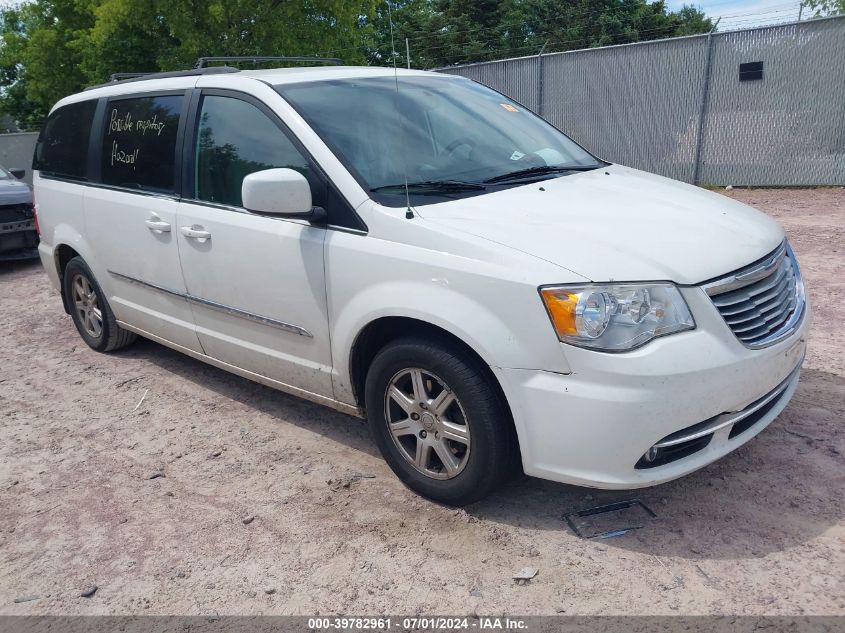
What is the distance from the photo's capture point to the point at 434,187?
339 cm

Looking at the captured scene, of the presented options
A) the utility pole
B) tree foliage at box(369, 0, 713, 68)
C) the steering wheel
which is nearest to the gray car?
the steering wheel

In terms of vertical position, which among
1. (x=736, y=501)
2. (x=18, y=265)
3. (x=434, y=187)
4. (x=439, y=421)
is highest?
(x=434, y=187)

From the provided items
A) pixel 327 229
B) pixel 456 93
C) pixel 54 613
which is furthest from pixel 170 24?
pixel 54 613

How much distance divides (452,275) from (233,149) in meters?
1.66

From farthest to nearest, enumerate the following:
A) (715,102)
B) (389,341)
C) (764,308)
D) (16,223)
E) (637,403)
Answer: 1. (715,102)
2. (16,223)
3. (389,341)
4. (764,308)
5. (637,403)

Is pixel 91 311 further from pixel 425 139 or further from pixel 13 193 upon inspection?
pixel 13 193

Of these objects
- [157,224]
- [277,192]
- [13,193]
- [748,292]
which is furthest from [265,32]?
[748,292]

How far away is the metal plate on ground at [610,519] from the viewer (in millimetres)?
3059

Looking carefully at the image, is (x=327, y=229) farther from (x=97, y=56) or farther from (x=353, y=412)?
(x=97, y=56)

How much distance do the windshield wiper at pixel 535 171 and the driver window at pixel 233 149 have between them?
0.93 meters

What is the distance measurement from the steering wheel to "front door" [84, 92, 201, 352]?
160 cm

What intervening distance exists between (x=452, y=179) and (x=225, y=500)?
6.02ft

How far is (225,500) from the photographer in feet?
11.5

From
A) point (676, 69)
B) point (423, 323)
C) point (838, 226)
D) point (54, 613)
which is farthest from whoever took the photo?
point (676, 69)
